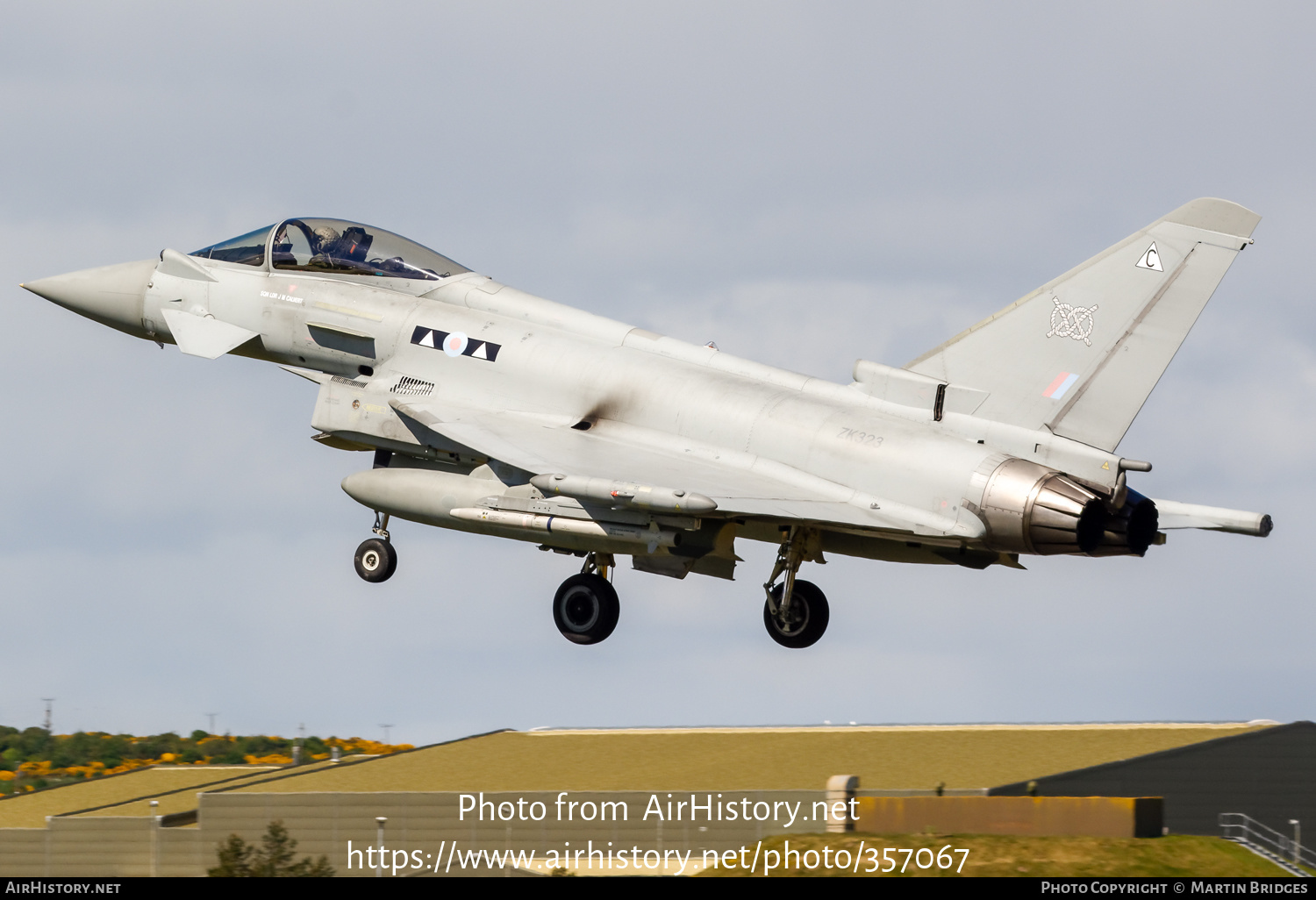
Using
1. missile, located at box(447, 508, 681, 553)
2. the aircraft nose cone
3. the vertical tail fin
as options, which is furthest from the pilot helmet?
the vertical tail fin

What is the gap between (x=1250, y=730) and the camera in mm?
29781

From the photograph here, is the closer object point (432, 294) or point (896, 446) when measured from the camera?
point (896, 446)

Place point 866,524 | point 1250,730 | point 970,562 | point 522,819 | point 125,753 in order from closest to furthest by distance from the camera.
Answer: point 866,524
point 970,562
point 522,819
point 1250,730
point 125,753

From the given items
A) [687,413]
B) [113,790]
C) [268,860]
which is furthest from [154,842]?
[687,413]

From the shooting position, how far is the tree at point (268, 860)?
26.8 m

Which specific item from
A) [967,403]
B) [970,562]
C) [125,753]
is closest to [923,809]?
[970,562]

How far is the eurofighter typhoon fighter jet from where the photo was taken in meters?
17.5

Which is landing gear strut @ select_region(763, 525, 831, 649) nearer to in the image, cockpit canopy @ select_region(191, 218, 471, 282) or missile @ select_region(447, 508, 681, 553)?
missile @ select_region(447, 508, 681, 553)

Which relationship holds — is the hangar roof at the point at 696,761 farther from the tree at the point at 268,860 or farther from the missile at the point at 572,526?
the missile at the point at 572,526

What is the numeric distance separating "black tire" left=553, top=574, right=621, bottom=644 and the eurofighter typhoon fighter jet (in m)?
0.03

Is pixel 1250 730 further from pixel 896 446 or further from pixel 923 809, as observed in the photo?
pixel 896 446

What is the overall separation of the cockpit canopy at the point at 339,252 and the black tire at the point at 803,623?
634 centimetres

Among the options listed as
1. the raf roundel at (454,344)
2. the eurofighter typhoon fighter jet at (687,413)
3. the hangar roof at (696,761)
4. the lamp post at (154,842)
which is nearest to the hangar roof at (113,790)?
the hangar roof at (696,761)
